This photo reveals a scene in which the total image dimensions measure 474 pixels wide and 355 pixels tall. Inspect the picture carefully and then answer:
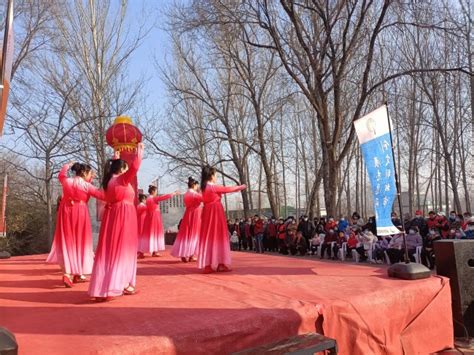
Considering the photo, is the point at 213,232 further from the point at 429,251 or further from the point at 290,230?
the point at 290,230

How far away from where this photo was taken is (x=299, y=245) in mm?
13500

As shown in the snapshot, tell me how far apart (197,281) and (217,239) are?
935mm

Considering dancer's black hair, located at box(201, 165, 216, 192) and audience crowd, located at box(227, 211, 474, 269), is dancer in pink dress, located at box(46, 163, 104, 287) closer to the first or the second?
dancer's black hair, located at box(201, 165, 216, 192)

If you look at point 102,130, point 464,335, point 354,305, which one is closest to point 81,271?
point 354,305

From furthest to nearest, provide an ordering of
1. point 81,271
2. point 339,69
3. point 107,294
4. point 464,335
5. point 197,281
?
point 339,69, point 81,271, point 197,281, point 464,335, point 107,294

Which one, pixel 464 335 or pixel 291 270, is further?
pixel 291 270

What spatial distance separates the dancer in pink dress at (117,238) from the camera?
414 cm

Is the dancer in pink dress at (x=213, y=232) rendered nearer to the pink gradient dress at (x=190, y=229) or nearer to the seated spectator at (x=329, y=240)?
the pink gradient dress at (x=190, y=229)

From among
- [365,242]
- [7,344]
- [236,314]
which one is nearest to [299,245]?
[365,242]

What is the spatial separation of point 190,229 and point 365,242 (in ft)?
17.0

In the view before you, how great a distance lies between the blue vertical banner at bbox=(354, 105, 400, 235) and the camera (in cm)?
471

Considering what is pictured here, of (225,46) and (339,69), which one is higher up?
(225,46)

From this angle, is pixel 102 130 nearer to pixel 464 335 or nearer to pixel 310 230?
pixel 310 230

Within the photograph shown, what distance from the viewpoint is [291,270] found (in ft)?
18.7
